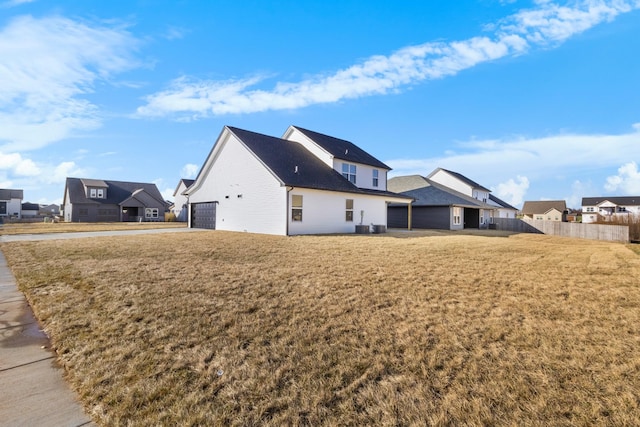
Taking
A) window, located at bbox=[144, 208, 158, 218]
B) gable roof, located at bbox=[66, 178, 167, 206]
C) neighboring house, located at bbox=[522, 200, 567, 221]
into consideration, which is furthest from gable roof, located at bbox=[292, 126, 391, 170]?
neighboring house, located at bbox=[522, 200, 567, 221]

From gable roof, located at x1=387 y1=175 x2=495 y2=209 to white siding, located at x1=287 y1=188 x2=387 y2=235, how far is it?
21.2 ft

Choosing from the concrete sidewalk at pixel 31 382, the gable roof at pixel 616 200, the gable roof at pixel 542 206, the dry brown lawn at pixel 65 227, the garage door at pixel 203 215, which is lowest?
the concrete sidewalk at pixel 31 382

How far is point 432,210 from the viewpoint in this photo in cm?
2822

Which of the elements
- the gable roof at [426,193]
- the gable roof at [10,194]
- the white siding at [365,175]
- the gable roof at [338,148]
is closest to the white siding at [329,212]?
the white siding at [365,175]

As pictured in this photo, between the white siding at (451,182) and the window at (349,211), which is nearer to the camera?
the window at (349,211)

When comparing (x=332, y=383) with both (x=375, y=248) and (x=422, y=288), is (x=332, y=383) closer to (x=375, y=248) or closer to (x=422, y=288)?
(x=422, y=288)

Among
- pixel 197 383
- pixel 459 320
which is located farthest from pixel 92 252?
pixel 459 320

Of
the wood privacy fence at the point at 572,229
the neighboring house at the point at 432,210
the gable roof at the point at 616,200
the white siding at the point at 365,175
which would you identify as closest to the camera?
the white siding at the point at 365,175

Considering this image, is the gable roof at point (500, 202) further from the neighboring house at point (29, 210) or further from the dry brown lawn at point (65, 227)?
the neighboring house at point (29, 210)

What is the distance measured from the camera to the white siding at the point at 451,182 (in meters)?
34.5

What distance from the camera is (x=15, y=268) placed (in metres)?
7.88

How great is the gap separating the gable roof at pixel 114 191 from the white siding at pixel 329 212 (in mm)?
34517

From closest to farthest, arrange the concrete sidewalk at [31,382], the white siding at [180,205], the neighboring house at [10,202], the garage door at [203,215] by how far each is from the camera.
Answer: the concrete sidewalk at [31,382] → the garage door at [203,215] → the white siding at [180,205] → the neighboring house at [10,202]

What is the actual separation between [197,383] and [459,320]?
12.0 ft
